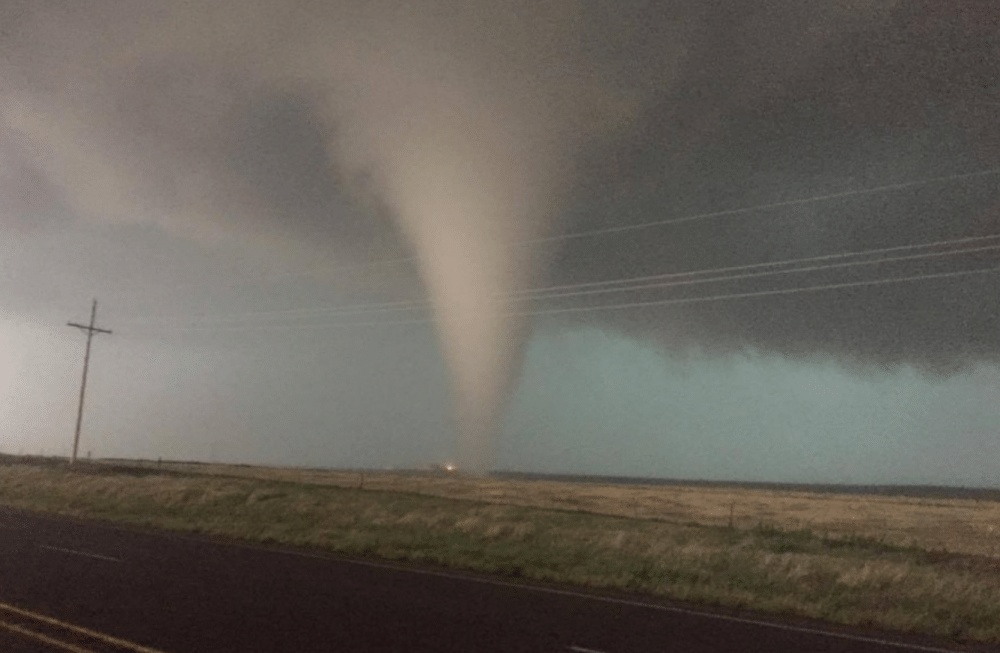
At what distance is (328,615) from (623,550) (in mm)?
12099

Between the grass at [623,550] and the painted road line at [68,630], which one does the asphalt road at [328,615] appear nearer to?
the painted road line at [68,630]

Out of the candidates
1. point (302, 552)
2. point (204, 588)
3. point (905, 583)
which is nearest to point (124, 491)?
point (302, 552)

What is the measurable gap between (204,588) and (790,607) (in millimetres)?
10701

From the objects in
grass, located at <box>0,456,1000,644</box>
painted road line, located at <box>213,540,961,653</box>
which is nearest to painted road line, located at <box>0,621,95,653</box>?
painted road line, located at <box>213,540,961,653</box>

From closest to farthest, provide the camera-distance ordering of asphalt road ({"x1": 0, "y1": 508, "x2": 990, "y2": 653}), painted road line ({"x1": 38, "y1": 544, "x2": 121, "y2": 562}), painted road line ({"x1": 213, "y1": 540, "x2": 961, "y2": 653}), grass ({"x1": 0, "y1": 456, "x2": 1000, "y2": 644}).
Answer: asphalt road ({"x1": 0, "y1": 508, "x2": 990, "y2": 653}) → painted road line ({"x1": 213, "y1": 540, "x2": 961, "y2": 653}) → grass ({"x1": 0, "y1": 456, "x2": 1000, "y2": 644}) → painted road line ({"x1": 38, "y1": 544, "x2": 121, "y2": 562})

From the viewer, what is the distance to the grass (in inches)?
648

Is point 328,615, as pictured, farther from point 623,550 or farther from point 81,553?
point 623,550

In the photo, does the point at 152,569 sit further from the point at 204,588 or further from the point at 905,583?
the point at 905,583

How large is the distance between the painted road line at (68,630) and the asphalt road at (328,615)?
2 centimetres

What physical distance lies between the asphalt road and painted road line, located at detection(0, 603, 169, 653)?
0.07 ft

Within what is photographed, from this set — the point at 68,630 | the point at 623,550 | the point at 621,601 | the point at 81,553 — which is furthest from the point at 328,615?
the point at 623,550

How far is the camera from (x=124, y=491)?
3988 centimetres

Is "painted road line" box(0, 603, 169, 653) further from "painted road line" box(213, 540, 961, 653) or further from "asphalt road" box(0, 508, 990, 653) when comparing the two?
"painted road line" box(213, 540, 961, 653)

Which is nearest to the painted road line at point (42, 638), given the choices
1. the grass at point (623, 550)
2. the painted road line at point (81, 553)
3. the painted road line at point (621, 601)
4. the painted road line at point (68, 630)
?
the painted road line at point (68, 630)
